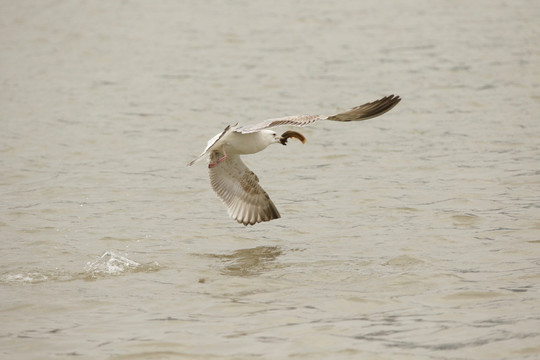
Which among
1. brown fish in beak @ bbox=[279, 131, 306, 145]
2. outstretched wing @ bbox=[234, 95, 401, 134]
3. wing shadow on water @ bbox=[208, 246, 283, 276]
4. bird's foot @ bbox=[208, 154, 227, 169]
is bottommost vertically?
wing shadow on water @ bbox=[208, 246, 283, 276]

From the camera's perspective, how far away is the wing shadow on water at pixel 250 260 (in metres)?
8.34

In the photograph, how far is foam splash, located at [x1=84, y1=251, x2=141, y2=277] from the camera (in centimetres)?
838

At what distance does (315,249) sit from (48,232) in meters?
2.90

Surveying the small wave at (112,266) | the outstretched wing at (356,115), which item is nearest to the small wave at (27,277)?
the small wave at (112,266)

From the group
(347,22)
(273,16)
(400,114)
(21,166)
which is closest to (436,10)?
(347,22)

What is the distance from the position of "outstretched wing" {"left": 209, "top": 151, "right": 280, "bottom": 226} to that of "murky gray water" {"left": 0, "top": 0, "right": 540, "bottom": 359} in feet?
0.87

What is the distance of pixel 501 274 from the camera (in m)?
7.98

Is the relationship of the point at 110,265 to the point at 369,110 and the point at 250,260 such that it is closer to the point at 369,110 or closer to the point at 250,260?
the point at 250,260

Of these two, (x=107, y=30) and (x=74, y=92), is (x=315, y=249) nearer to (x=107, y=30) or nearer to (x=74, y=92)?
(x=74, y=92)

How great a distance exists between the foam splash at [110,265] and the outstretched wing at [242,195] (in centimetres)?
132

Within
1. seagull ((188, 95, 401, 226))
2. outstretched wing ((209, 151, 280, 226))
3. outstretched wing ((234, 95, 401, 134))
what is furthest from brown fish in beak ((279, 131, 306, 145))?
outstretched wing ((209, 151, 280, 226))

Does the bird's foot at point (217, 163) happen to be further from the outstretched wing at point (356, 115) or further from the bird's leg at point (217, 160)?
the outstretched wing at point (356, 115)

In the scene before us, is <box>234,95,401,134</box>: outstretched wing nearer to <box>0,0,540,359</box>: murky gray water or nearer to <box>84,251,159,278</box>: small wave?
<box>0,0,540,359</box>: murky gray water

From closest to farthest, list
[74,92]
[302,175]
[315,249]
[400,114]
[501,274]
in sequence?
[501,274] → [315,249] → [302,175] → [400,114] → [74,92]
